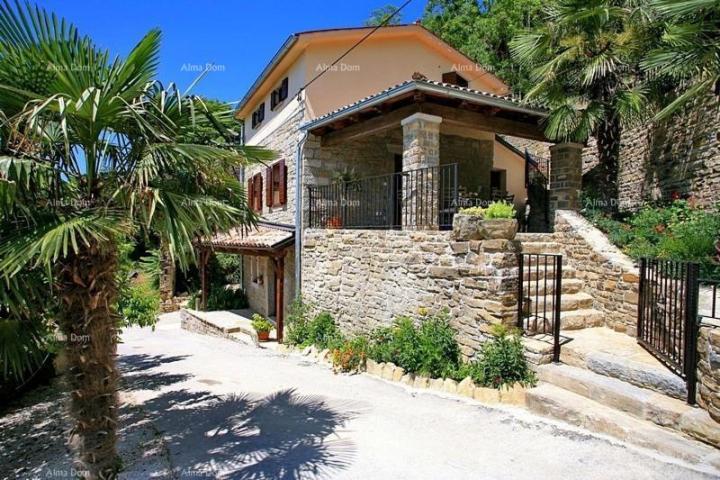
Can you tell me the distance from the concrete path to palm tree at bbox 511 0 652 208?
629 cm

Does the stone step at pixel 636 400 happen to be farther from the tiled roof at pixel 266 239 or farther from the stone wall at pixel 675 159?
the tiled roof at pixel 266 239

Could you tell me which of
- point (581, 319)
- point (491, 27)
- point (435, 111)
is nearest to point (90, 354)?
point (581, 319)

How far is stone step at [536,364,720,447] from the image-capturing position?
3.70 metres

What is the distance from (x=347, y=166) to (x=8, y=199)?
878 cm

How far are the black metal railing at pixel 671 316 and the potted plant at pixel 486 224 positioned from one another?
169 cm

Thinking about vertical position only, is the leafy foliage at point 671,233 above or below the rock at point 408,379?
above

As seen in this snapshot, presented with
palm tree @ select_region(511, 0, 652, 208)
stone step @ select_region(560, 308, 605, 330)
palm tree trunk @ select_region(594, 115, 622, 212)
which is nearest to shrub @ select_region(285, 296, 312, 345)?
stone step @ select_region(560, 308, 605, 330)

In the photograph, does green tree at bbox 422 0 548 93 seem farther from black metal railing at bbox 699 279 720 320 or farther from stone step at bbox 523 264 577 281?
black metal railing at bbox 699 279 720 320

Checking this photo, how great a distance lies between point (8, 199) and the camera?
8.88ft

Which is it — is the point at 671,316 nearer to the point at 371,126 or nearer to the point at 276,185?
the point at 371,126

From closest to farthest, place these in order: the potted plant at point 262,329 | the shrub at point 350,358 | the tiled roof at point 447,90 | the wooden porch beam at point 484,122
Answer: the shrub at point 350,358, the tiled roof at point 447,90, the wooden porch beam at point 484,122, the potted plant at point 262,329

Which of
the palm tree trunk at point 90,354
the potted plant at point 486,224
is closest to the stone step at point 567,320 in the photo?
the potted plant at point 486,224

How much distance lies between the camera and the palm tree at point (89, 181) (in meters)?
2.99

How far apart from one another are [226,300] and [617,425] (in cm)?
1419
